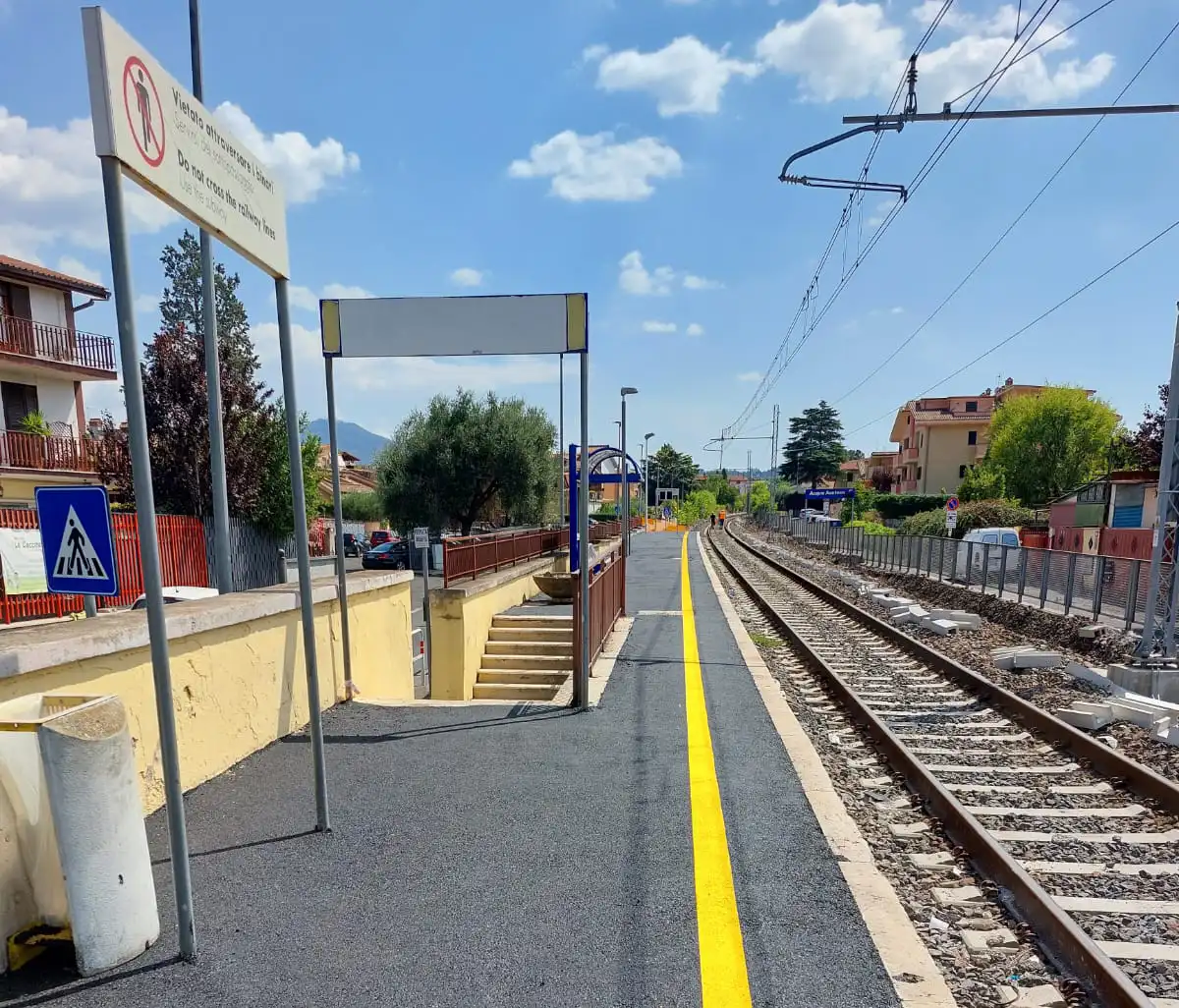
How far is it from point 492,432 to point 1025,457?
107ft

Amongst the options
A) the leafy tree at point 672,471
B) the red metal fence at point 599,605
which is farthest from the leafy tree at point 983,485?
the leafy tree at point 672,471

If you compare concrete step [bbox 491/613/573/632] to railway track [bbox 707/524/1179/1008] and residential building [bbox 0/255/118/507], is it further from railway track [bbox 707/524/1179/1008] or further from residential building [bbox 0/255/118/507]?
residential building [bbox 0/255/118/507]

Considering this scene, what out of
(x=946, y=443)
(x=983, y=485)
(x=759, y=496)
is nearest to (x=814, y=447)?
(x=759, y=496)

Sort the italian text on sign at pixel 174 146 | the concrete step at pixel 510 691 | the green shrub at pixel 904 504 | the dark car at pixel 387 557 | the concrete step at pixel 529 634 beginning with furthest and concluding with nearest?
the green shrub at pixel 904 504
the dark car at pixel 387 557
the concrete step at pixel 529 634
the concrete step at pixel 510 691
the italian text on sign at pixel 174 146

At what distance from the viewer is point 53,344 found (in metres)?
21.8

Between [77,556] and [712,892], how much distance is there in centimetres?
320

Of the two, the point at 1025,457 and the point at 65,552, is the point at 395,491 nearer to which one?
the point at 65,552

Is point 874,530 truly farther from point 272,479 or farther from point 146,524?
point 146,524

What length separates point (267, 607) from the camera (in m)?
4.60

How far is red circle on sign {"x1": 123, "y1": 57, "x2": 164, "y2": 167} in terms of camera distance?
7.40 ft

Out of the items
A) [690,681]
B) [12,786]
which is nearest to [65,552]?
[12,786]

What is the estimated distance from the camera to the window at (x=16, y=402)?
68.8 feet

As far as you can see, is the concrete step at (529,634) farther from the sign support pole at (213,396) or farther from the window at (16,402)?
the window at (16,402)

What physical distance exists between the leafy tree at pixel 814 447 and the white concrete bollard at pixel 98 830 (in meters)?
93.8
